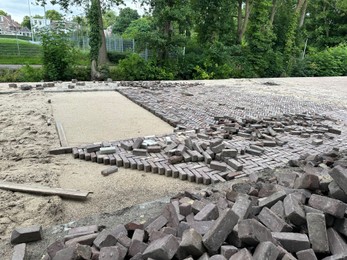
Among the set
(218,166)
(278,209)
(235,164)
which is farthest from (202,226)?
(235,164)

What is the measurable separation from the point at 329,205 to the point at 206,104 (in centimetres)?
689

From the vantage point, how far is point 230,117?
7113mm

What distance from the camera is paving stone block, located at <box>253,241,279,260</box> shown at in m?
1.79

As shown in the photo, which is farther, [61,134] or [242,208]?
[61,134]

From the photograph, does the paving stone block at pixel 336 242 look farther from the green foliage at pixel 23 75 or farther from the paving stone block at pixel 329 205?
the green foliage at pixel 23 75

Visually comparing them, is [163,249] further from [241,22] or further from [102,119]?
[241,22]

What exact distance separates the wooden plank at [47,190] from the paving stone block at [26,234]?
2.45 ft

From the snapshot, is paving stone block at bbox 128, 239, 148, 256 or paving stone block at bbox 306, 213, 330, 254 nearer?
paving stone block at bbox 306, 213, 330, 254

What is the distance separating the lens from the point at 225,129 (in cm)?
600

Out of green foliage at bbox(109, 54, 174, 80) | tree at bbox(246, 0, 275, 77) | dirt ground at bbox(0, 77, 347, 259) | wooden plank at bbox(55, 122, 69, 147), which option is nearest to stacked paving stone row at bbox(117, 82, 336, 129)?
dirt ground at bbox(0, 77, 347, 259)

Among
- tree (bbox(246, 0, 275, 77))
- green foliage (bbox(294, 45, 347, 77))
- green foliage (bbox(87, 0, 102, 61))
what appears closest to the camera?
green foliage (bbox(87, 0, 102, 61))

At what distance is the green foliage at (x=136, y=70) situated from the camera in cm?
1504

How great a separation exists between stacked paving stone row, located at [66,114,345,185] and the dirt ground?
194mm

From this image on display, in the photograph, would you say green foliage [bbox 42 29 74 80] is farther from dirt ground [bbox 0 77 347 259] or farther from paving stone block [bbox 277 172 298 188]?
paving stone block [bbox 277 172 298 188]
